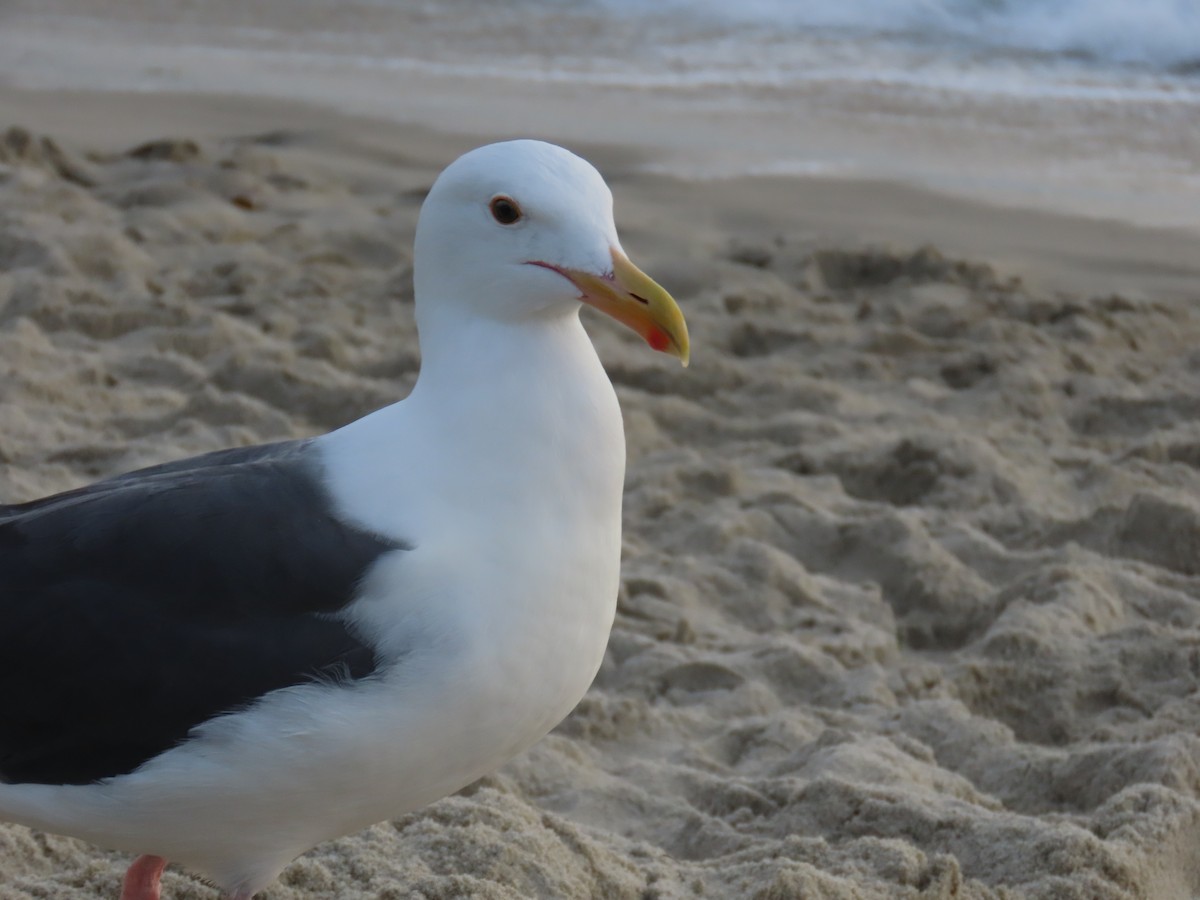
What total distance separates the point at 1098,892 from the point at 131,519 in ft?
5.90

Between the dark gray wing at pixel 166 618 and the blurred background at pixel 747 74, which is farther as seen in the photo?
the blurred background at pixel 747 74

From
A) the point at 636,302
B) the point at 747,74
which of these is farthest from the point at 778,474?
the point at 747,74

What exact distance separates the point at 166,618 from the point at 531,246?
31.2 inches

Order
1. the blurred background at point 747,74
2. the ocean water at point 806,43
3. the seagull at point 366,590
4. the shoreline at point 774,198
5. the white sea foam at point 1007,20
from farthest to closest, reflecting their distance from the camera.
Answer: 1. the white sea foam at point 1007,20
2. the ocean water at point 806,43
3. the blurred background at point 747,74
4. the shoreline at point 774,198
5. the seagull at point 366,590

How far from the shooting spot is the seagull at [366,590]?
2322 millimetres

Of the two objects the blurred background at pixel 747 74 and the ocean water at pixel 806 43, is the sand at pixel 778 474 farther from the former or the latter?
the ocean water at pixel 806 43

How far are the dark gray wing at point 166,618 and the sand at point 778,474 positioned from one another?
1.78 ft

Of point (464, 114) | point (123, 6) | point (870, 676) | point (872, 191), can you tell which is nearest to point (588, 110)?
point (464, 114)

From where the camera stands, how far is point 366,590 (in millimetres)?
2355

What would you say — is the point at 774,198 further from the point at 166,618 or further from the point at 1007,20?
the point at 166,618

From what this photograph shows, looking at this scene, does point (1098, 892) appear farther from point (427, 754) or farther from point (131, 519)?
point (131, 519)

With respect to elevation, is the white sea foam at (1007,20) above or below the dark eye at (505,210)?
above

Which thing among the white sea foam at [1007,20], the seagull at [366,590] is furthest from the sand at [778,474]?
the white sea foam at [1007,20]

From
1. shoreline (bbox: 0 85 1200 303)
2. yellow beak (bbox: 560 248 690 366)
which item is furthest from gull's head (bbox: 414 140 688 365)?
shoreline (bbox: 0 85 1200 303)
